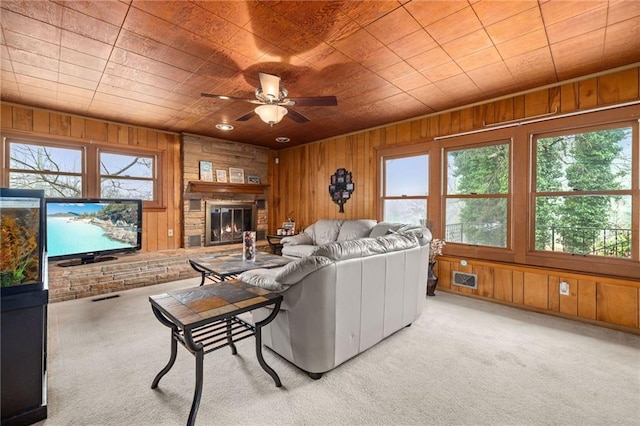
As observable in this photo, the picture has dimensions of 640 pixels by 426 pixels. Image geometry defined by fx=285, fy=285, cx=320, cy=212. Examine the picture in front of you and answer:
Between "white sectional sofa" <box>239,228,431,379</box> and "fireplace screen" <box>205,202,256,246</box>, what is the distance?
3557mm

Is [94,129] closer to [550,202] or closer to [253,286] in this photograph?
[253,286]

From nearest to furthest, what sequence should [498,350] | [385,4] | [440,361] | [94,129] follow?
[385,4]
[440,361]
[498,350]
[94,129]

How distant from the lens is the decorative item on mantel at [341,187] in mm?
5254

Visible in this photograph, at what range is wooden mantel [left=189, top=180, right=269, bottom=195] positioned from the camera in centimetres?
514

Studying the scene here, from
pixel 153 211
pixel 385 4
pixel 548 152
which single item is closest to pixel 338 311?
pixel 385 4

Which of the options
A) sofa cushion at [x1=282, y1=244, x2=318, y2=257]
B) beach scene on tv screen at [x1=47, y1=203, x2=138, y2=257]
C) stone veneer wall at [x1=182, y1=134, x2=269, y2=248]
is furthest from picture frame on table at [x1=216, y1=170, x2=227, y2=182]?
sofa cushion at [x1=282, y1=244, x2=318, y2=257]

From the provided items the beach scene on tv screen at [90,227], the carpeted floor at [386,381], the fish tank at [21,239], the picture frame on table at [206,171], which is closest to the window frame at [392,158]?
the carpeted floor at [386,381]

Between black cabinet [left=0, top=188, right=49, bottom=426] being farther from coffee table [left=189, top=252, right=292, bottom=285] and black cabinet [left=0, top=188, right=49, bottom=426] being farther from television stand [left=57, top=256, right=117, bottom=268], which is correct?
television stand [left=57, top=256, right=117, bottom=268]

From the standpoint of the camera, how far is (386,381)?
1938 mm

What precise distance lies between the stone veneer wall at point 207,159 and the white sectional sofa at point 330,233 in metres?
1.45

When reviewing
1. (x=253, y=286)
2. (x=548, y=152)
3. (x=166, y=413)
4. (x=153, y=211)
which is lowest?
(x=166, y=413)

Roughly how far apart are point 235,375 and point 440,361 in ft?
5.02

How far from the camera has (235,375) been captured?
2016mm

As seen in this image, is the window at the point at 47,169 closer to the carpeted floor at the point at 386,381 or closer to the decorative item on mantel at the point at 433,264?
the carpeted floor at the point at 386,381
